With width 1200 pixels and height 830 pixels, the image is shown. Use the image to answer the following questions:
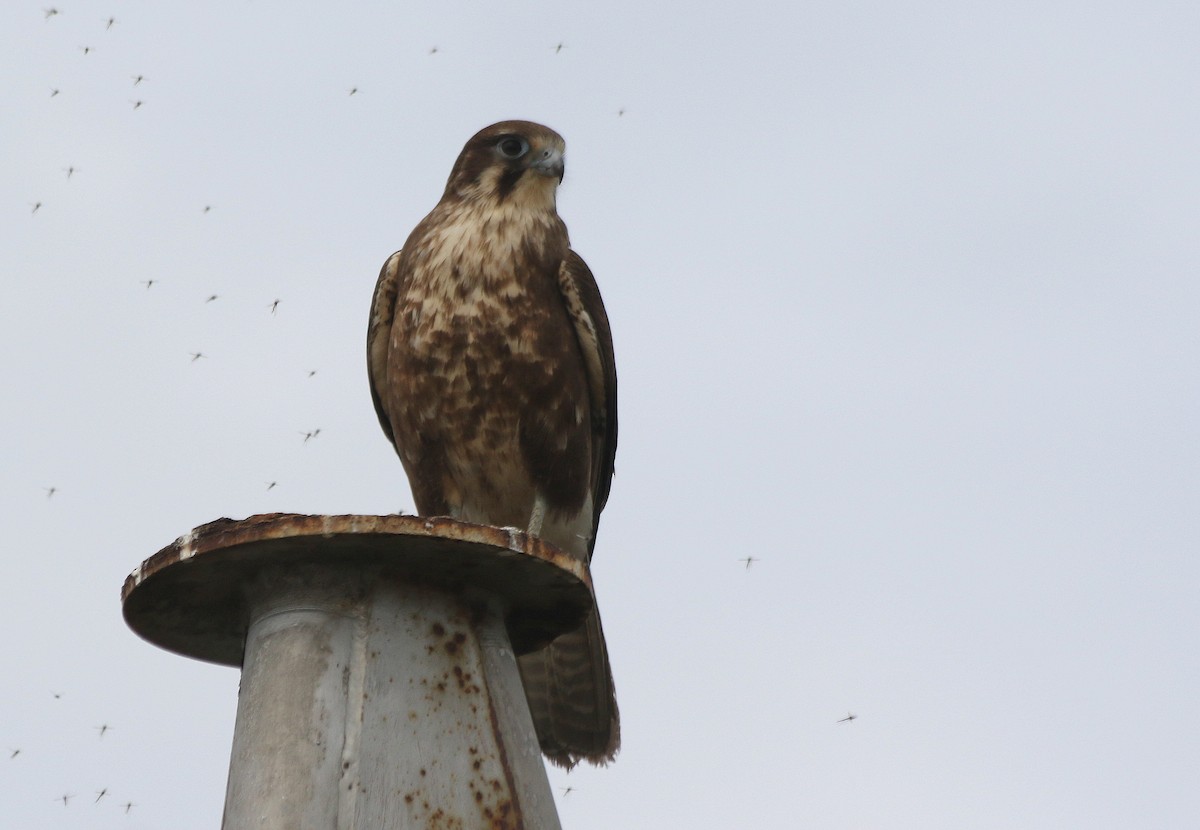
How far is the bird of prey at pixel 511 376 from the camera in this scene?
183 inches

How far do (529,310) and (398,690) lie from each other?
2142 mm

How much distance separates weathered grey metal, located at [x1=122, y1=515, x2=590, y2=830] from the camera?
2.63 meters

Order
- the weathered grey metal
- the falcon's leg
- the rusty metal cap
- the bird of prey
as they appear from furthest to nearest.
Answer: the falcon's leg → the bird of prey → the rusty metal cap → the weathered grey metal

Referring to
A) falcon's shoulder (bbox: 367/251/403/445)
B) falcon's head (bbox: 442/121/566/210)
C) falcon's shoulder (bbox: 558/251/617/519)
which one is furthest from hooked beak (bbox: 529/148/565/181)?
falcon's shoulder (bbox: 367/251/403/445)

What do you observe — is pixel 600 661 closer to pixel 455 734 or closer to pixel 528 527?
pixel 528 527

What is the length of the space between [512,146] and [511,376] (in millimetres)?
995

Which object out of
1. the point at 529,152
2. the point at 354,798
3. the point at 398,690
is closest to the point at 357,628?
the point at 398,690

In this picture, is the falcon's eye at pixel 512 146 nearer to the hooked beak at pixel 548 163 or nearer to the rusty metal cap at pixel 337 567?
the hooked beak at pixel 548 163

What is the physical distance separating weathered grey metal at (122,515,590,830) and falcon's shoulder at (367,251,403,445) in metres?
2.07

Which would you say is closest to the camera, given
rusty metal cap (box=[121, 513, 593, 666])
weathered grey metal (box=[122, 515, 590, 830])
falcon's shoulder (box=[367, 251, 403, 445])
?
weathered grey metal (box=[122, 515, 590, 830])

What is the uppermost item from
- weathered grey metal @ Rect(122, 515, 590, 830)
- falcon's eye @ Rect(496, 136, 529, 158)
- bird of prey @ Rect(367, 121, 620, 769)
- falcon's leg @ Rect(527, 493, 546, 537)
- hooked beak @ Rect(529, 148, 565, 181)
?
falcon's eye @ Rect(496, 136, 529, 158)

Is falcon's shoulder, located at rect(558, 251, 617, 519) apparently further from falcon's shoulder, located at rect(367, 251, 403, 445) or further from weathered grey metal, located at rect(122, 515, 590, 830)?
weathered grey metal, located at rect(122, 515, 590, 830)

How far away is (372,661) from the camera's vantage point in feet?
9.08

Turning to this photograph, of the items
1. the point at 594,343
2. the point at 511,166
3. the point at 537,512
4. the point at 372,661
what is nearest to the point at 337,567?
the point at 372,661
